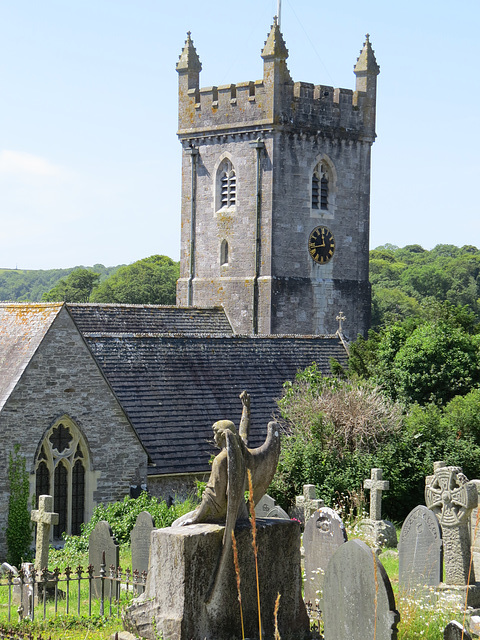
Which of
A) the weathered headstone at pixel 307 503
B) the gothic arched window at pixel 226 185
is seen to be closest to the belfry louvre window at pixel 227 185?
the gothic arched window at pixel 226 185

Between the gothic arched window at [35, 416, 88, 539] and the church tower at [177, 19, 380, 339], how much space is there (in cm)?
1770

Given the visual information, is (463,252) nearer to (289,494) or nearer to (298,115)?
(298,115)

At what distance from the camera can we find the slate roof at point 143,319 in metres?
30.5

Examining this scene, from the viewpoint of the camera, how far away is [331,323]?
38625 mm

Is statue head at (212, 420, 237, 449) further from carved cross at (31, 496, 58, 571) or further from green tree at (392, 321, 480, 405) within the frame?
green tree at (392, 321, 480, 405)

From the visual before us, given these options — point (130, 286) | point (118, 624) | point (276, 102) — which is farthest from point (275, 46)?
point (130, 286)

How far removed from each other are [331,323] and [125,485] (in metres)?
19.5

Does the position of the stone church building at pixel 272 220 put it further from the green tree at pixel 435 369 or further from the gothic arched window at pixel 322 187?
the green tree at pixel 435 369

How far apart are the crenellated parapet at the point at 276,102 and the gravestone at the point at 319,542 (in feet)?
81.8

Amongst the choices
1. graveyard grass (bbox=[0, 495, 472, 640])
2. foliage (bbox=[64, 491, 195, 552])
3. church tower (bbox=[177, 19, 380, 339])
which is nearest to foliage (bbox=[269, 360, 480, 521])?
foliage (bbox=[64, 491, 195, 552])

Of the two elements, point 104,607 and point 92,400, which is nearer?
point 104,607

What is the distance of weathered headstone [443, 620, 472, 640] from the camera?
8.48 metres

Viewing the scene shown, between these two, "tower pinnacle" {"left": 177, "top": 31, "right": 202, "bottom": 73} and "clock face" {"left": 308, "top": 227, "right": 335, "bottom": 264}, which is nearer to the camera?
"clock face" {"left": 308, "top": 227, "right": 335, "bottom": 264}

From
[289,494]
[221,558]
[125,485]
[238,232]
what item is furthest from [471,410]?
[238,232]
